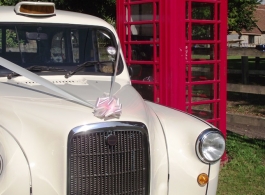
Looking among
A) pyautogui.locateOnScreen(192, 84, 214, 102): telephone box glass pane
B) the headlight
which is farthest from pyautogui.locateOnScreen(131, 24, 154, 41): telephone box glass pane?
the headlight

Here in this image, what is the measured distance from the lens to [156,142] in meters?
3.55

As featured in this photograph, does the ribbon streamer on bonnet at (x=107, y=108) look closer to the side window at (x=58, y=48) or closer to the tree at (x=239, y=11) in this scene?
the side window at (x=58, y=48)

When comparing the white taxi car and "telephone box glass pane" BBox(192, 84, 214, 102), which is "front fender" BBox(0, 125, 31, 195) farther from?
"telephone box glass pane" BBox(192, 84, 214, 102)

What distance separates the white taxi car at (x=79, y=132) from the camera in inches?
124

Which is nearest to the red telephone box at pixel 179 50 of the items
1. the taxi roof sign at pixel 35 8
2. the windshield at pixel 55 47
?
the windshield at pixel 55 47

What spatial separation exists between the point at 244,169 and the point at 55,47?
297cm

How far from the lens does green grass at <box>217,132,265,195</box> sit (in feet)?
17.6

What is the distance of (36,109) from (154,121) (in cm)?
95

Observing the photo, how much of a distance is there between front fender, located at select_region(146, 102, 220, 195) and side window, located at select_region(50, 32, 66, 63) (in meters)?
1.21

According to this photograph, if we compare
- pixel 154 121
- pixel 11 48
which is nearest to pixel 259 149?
pixel 154 121

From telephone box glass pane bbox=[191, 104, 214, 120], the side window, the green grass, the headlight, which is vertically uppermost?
the side window

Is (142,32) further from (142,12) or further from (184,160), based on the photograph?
(184,160)

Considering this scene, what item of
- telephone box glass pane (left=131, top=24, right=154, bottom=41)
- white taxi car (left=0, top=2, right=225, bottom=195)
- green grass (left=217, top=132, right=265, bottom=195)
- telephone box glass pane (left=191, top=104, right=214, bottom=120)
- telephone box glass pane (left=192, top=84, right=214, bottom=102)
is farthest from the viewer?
telephone box glass pane (left=191, top=104, right=214, bottom=120)

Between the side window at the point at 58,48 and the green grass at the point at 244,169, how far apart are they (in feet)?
7.78
